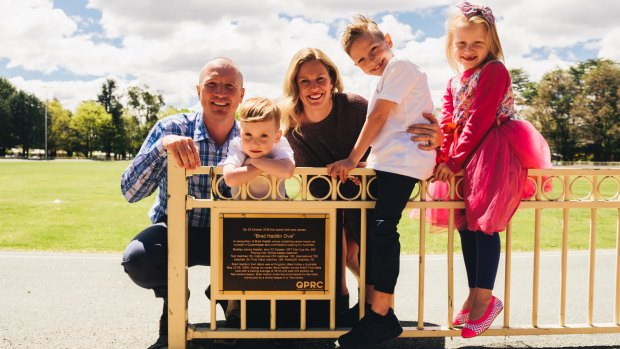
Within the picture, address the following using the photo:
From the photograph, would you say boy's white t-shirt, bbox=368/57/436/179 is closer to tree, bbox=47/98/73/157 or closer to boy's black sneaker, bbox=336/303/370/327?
boy's black sneaker, bbox=336/303/370/327

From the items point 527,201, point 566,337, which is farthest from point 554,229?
point 527,201

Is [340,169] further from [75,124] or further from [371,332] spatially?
[75,124]

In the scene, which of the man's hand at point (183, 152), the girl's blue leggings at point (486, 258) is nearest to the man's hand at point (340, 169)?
the man's hand at point (183, 152)

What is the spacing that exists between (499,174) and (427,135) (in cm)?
53

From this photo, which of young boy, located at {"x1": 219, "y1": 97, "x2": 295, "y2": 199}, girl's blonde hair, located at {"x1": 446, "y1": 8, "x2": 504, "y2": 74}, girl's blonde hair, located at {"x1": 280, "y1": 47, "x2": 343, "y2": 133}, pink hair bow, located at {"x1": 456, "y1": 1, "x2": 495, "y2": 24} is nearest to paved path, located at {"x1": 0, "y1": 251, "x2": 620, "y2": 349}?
young boy, located at {"x1": 219, "y1": 97, "x2": 295, "y2": 199}

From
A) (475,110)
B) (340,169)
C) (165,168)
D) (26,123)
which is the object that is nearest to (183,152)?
(165,168)

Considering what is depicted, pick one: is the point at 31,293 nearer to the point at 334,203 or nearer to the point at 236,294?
the point at 236,294

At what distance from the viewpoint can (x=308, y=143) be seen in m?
4.10

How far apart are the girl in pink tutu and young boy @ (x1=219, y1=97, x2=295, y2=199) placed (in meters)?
1.08

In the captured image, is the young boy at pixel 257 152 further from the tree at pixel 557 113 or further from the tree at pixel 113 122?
the tree at pixel 113 122

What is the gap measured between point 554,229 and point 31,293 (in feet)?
28.9

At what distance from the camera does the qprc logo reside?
11.1ft

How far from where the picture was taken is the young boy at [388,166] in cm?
327

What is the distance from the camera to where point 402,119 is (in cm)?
343
